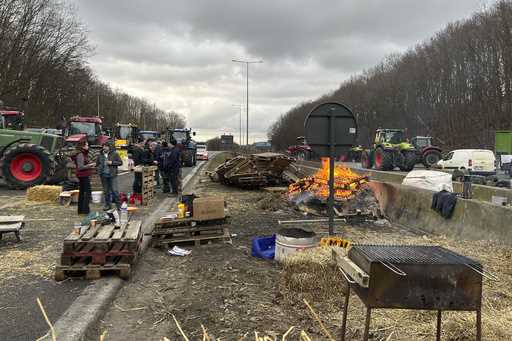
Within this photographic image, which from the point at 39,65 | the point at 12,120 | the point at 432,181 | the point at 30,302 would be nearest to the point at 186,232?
the point at 30,302

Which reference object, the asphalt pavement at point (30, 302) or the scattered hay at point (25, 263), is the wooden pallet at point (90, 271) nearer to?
the asphalt pavement at point (30, 302)

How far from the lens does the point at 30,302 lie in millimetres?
4668

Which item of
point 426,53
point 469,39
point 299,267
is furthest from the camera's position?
point 426,53

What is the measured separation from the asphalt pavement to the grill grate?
312cm

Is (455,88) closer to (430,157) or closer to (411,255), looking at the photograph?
(430,157)

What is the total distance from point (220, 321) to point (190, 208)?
153 inches

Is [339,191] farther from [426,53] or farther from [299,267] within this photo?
[426,53]

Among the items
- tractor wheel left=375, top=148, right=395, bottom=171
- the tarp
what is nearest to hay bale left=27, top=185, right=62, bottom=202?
the tarp

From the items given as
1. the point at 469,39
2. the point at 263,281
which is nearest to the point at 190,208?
the point at 263,281

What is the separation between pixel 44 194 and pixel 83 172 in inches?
110

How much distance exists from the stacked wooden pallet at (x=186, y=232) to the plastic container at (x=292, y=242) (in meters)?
1.57

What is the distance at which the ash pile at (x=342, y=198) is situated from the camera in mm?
10400

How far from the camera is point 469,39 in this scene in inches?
1686

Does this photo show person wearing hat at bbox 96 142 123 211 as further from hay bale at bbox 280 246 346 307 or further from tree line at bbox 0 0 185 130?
tree line at bbox 0 0 185 130
